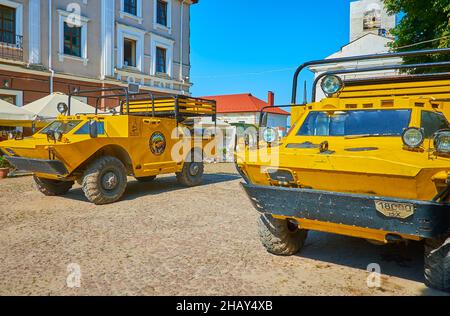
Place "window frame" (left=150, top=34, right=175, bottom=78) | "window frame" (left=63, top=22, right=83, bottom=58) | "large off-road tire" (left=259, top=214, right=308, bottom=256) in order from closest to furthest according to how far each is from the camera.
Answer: "large off-road tire" (left=259, top=214, right=308, bottom=256) < "window frame" (left=63, top=22, right=83, bottom=58) < "window frame" (left=150, top=34, right=175, bottom=78)

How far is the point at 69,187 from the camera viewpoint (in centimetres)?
870

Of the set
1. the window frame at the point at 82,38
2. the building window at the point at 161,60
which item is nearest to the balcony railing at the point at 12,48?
the window frame at the point at 82,38

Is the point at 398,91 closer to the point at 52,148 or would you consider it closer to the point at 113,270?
the point at 113,270

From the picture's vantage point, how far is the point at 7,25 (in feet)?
45.5

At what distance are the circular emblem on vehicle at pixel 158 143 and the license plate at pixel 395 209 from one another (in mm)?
6271

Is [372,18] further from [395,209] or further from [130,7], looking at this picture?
[395,209]

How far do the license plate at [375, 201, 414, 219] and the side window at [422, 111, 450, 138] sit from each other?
1.22 metres

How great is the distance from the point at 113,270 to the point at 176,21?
65.4 feet

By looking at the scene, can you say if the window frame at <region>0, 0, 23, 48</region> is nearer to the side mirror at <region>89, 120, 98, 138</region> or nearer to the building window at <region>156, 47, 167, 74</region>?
the building window at <region>156, 47, 167, 74</region>

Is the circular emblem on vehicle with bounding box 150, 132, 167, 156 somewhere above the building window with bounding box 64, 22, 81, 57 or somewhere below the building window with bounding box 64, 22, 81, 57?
below

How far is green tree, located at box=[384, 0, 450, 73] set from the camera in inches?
381

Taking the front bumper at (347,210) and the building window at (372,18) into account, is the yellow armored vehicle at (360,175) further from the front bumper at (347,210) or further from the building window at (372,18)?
the building window at (372,18)

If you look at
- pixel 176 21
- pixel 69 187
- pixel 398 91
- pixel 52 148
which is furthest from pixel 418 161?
pixel 176 21

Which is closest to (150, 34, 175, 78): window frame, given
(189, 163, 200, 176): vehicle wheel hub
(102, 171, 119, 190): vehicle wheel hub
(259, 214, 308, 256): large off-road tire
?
(189, 163, 200, 176): vehicle wheel hub
